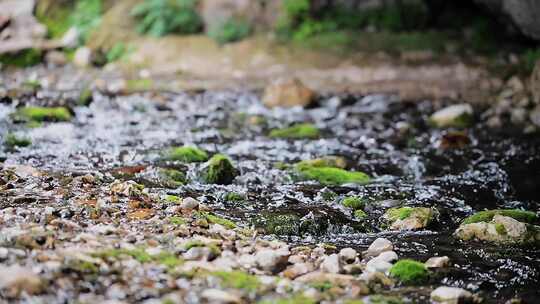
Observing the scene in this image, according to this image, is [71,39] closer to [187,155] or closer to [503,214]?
[187,155]

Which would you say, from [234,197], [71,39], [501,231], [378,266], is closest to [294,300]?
[378,266]

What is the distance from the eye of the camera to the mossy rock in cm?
936

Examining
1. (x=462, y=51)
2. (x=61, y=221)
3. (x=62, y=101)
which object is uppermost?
(x=61, y=221)

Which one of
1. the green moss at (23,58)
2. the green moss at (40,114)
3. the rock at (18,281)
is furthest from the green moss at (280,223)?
the green moss at (23,58)

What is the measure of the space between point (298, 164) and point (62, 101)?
749 cm

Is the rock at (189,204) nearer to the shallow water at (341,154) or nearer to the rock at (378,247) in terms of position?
the shallow water at (341,154)

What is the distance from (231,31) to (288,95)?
577 cm

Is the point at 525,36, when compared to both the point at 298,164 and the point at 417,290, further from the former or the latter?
the point at 417,290

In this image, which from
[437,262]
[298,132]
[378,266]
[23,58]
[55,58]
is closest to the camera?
[378,266]

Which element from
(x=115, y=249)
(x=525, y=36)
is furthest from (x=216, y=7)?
(x=115, y=249)

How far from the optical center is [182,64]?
1917 centimetres

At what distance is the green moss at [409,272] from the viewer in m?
5.11

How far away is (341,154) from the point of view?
34.7ft

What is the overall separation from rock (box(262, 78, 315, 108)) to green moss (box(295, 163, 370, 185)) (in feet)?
20.2
